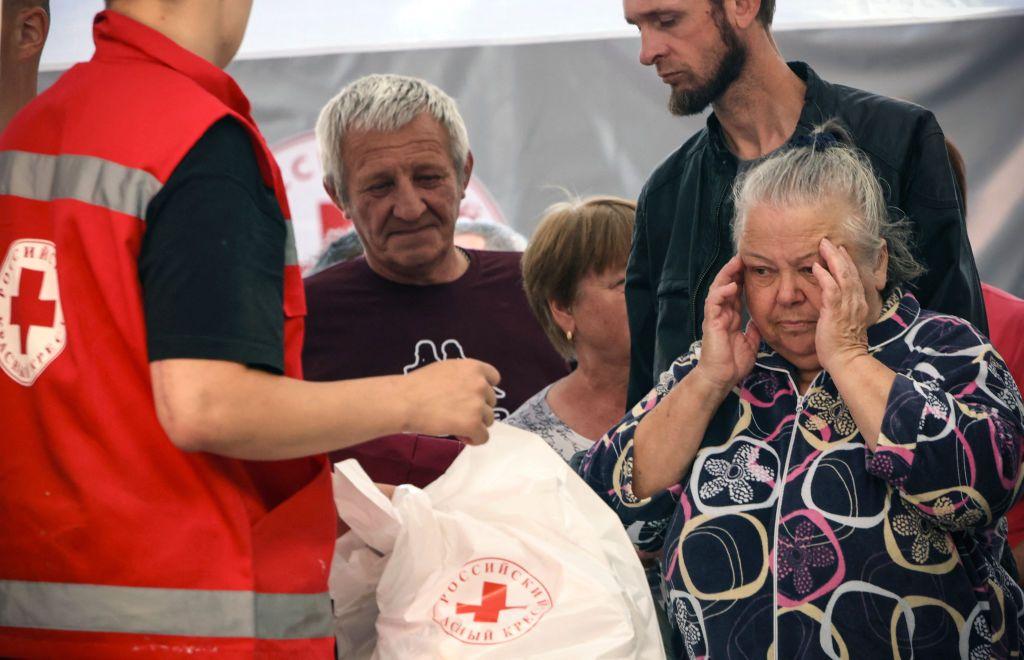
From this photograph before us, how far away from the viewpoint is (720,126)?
2779 millimetres

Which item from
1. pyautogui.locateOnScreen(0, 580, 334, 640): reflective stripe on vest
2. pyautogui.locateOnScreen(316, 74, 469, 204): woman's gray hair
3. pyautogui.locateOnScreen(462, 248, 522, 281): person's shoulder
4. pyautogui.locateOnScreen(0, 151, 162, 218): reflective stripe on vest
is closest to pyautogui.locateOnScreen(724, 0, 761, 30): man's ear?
pyautogui.locateOnScreen(316, 74, 469, 204): woman's gray hair

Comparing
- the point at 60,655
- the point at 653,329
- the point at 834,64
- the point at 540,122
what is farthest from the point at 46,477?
the point at 834,64

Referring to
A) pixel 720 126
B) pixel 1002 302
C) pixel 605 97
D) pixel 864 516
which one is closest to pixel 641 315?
pixel 720 126

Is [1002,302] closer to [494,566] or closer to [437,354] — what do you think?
[437,354]

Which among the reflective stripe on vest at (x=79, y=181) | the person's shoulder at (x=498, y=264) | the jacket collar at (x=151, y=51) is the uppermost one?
the jacket collar at (x=151, y=51)

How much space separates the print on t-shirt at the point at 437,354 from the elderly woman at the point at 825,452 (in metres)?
0.74

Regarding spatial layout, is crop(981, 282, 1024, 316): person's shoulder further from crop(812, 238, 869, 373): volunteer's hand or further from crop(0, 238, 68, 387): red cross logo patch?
crop(0, 238, 68, 387): red cross logo patch

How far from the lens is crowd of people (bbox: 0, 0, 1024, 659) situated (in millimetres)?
1513

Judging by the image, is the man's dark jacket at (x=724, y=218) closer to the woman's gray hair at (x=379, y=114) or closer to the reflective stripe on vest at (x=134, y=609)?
the woman's gray hair at (x=379, y=114)

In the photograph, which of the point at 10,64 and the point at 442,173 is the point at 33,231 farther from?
the point at 442,173

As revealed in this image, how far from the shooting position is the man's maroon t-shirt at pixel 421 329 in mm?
3162

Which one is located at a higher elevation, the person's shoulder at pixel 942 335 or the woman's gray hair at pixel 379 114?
the person's shoulder at pixel 942 335

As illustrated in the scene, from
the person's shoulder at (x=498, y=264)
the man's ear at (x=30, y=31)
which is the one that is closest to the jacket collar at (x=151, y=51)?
the man's ear at (x=30, y=31)

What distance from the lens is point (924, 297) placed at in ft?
8.23
